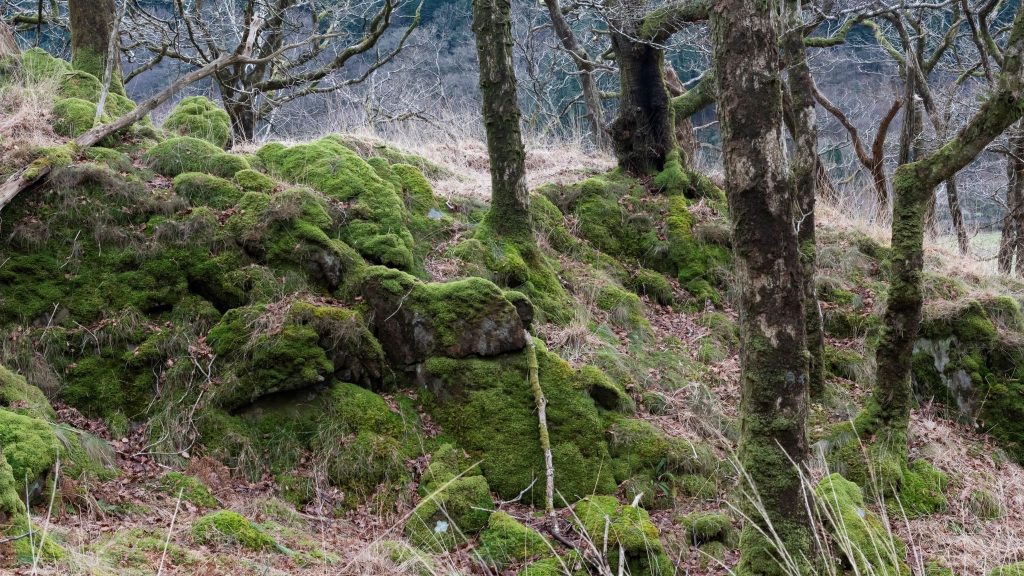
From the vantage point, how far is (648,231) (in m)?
9.69

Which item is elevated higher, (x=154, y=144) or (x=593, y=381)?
(x=154, y=144)

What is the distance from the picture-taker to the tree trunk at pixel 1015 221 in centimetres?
1196

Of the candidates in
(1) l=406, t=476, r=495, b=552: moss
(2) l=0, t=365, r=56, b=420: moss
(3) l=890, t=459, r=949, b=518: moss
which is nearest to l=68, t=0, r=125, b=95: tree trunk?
(2) l=0, t=365, r=56, b=420: moss

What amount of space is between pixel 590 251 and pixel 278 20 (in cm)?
817

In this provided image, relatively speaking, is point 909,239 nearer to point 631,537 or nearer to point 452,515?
point 631,537

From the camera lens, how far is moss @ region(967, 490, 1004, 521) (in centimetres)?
616

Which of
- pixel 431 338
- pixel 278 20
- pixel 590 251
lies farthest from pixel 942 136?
pixel 278 20

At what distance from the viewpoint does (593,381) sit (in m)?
6.29

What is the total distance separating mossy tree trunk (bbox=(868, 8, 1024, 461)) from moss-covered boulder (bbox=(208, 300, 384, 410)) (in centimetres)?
446

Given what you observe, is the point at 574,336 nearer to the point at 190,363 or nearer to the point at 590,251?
the point at 590,251

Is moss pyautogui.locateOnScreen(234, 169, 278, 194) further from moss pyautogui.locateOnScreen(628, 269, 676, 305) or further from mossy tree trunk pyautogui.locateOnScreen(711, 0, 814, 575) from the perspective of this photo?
mossy tree trunk pyautogui.locateOnScreen(711, 0, 814, 575)

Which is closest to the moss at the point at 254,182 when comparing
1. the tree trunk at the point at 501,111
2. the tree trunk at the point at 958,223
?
the tree trunk at the point at 501,111

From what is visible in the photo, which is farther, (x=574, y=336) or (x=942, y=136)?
(x=942, y=136)

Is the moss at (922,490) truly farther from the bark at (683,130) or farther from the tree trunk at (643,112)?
the bark at (683,130)
